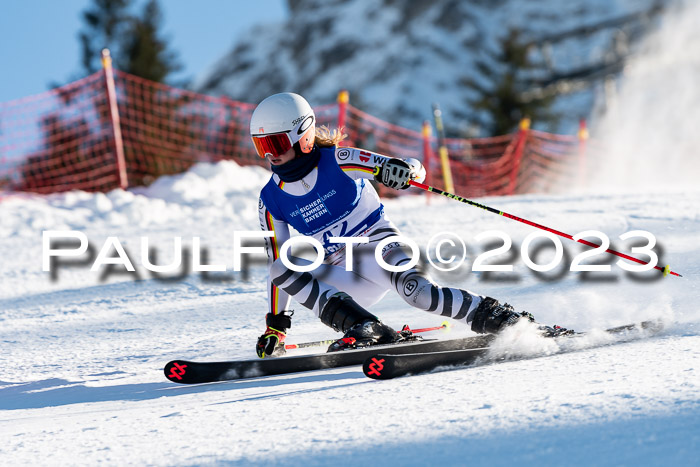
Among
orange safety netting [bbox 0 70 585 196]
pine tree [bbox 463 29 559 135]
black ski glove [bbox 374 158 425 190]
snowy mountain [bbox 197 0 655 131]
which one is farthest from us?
snowy mountain [bbox 197 0 655 131]

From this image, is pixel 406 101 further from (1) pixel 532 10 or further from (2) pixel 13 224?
(2) pixel 13 224

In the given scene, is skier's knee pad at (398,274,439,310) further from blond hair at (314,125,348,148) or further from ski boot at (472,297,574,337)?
blond hair at (314,125,348,148)

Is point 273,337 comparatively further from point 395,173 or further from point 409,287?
point 395,173

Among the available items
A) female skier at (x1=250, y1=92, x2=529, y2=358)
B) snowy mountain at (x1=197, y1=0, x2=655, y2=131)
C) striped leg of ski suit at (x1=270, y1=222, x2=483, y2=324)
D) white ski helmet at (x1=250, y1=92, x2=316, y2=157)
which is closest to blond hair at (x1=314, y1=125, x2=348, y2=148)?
female skier at (x1=250, y1=92, x2=529, y2=358)

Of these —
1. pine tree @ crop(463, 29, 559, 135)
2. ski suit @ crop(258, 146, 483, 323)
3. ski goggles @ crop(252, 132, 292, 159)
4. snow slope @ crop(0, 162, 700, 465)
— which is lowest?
snow slope @ crop(0, 162, 700, 465)

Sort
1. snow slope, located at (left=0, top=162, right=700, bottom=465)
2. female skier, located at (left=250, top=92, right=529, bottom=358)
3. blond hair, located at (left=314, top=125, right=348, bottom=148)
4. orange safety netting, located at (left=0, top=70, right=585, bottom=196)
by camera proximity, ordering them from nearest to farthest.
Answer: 1. snow slope, located at (left=0, top=162, right=700, bottom=465)
2. female skier, located at (left=250, top=92, right=529, bottom=358)
3. blond hair, located at (left=314, top=125, right=348, bottom=148)
4. orange safety netting, located at (left=0, top=70, right=585, bottom=196)

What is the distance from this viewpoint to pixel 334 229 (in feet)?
12.5

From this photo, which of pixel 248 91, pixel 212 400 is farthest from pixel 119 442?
pixel 248 91

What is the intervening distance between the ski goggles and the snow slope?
1079 millimetres

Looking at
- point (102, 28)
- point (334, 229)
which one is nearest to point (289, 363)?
point (334, 229)

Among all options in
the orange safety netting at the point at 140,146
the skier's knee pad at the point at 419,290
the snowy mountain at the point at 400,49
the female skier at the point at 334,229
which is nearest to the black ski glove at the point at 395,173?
the female skier at the point at 334,229

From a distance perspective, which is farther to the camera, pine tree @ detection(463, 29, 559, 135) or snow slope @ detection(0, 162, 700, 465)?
pine tree @ detection(463, 29, 559, 135)

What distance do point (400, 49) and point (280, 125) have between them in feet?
221

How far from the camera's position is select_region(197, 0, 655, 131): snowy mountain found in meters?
61.2
